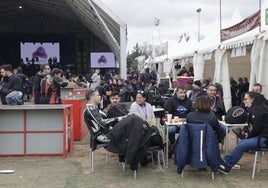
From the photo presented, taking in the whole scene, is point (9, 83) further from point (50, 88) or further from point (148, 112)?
point (148, 112)

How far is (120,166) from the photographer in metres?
6.16

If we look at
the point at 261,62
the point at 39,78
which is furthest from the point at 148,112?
the point at 39,78

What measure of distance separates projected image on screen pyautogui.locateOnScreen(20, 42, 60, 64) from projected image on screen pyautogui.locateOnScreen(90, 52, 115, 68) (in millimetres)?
2541

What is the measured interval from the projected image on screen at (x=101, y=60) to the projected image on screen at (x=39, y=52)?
2541 millimetres

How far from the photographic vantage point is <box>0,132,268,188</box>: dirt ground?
5203 millimetres

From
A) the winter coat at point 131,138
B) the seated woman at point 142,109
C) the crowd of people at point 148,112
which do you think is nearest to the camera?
the winter coat at point 131,138

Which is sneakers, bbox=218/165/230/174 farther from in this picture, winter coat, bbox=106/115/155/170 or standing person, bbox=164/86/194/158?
standing person, bbox=164/86/194/158

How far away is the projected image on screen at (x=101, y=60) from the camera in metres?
29.0

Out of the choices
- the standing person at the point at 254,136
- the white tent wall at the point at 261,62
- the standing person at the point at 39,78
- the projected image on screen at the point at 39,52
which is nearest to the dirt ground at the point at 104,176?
the standing person at the point at 254,136

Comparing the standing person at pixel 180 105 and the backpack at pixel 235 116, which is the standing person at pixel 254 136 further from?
the standing person at pixel 180 105

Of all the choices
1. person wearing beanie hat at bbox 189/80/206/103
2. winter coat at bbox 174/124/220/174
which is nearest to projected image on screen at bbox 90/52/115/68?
person wearing beanie hat at bbox 189/80/206/103

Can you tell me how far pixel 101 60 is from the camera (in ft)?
95.8

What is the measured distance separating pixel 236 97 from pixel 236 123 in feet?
22.6

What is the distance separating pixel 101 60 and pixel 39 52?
4284 mm
